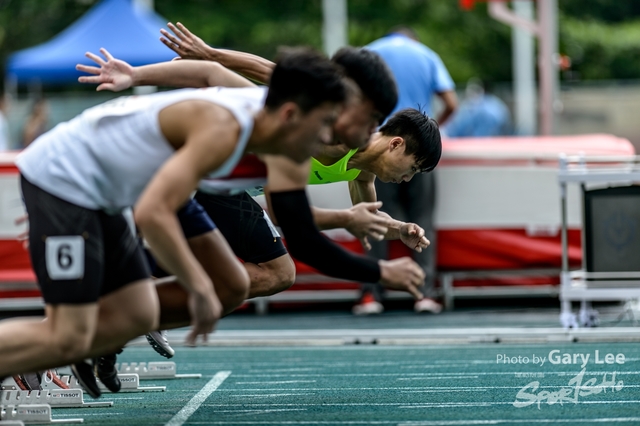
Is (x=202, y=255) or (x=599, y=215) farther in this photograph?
(x=599, y=215)

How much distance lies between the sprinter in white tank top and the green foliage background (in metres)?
28.7

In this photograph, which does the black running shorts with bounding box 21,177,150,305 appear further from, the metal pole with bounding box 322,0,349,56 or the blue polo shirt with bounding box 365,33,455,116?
the metal pole with bounding box 322,0,349,56

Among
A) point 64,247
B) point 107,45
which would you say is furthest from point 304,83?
point 107,45

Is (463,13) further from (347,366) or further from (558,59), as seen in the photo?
(347,366)

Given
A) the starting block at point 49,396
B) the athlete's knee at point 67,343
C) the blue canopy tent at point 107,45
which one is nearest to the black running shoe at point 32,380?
the starting block at point 49,396

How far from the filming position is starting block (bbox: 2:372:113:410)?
591 centimetres

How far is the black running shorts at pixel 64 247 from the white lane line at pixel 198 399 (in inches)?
39.1

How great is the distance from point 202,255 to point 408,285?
123 centimetres

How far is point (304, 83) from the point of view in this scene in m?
4.63

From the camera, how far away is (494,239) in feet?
35.8

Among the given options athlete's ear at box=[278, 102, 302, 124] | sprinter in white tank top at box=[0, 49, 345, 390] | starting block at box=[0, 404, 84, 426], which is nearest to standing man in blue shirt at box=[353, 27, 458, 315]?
starting block at box=[0, 404, 84, 426]

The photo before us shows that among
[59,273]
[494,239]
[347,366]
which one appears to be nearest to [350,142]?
[59,273]

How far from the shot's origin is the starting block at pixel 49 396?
5.91 m

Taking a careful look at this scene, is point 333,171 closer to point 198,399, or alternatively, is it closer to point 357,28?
point 198,399
